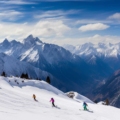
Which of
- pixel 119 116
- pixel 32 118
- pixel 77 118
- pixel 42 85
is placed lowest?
pixel 42 85

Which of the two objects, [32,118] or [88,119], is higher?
[32,118]

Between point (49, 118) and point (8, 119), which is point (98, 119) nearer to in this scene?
point (49, 118)

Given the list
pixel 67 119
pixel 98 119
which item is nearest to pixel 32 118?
pixel 67 119

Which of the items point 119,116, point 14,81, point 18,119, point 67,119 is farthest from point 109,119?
point 14,81

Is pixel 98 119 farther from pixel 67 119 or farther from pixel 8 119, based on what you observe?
pixel 8 119

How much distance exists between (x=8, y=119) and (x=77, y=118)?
1335 cm

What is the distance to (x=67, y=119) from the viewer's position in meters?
35.3

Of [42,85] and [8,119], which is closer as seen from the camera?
[8,119]

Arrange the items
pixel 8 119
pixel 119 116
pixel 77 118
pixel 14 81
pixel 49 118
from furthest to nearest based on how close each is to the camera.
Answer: pixel 14 81, pixel 119 116, pixel 77 118, pixel 49 118, pixel 8 119

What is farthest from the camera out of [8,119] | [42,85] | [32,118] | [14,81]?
[42,85]

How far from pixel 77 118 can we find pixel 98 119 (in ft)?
14.1

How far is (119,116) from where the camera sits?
45.5 m

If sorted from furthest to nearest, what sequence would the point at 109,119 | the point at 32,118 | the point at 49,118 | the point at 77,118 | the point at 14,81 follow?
the point at 14,81, the point at 109,119, the point at 77,118, the point at 49,118, the point at 32,118

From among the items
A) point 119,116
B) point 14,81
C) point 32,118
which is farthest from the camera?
point 14,81
